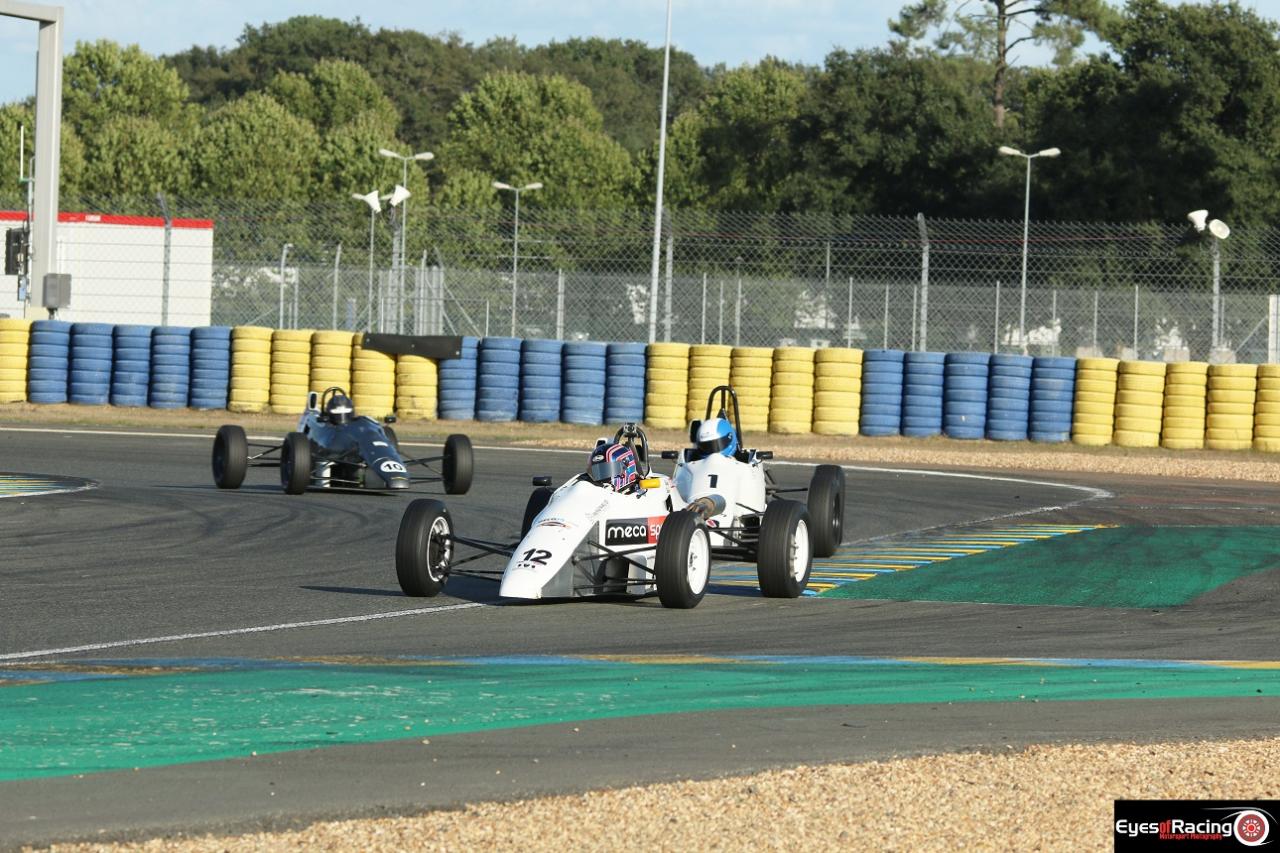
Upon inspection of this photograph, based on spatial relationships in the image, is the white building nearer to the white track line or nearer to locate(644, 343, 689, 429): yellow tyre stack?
locate(644, 343, 689, 429): yellow tyre stack

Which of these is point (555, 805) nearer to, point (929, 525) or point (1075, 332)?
point (929, 525)

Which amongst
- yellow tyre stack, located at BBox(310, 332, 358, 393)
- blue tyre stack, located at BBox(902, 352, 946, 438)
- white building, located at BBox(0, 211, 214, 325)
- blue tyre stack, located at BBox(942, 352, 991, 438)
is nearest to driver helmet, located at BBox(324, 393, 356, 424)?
yellow tyre stack, located at BBox(310, 332, 358, 393)

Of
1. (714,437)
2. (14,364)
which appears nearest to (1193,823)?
(714,437)

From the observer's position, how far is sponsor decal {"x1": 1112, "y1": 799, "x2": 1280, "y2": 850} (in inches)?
201

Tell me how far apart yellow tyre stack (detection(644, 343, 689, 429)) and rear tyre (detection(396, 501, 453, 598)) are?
1652cm

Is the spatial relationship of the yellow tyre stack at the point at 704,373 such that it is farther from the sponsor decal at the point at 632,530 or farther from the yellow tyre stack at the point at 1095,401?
the sponsor decal at the point at 632,530

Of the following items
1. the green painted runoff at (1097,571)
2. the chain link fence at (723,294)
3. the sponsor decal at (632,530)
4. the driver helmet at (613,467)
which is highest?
the chain link fence at (723,294)

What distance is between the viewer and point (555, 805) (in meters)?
5.79

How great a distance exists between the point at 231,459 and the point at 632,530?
24.9 ft

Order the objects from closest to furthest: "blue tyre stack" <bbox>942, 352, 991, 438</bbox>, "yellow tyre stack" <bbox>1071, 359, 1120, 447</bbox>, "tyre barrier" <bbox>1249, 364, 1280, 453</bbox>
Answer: "tyre barrier" <bbox>1249, 364, 1280, 453</bbox> < "yellow tyre stack" <bbox>1071, 359, 1120, 447</bbox> < "blue tyre stack" <bbox>942, 352, 991, 438</bbox>

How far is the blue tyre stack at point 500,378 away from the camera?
27953 mm

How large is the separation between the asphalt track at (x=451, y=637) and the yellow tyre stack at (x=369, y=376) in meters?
9.23

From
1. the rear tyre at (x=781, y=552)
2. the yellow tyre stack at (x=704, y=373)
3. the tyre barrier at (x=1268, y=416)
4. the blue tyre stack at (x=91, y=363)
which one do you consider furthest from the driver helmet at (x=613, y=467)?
the blue tyre stack at (x=91, y=363)

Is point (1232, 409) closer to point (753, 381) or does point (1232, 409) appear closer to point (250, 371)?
point (753, 381)
